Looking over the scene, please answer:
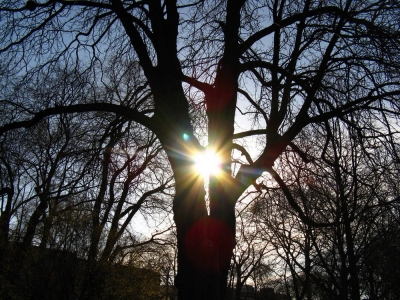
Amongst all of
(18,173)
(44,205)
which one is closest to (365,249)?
(44,205)

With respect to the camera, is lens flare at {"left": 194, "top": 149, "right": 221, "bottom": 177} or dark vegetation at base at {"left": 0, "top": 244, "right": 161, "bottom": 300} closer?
lens flare at {"left": 194, "top": 149, "right": 221, "bottom": 177}

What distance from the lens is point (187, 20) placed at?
5.76 metres

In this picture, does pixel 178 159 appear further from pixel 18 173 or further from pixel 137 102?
pixel 18 173

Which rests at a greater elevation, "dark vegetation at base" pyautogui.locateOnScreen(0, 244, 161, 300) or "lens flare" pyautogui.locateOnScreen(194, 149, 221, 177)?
"lens flare" pyautogui.locateOnScreen(194, 149, 221, 177)

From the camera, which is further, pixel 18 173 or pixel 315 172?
pixel 18 173

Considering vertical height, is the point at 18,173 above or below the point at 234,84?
above

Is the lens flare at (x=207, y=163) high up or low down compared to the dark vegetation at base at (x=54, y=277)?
up

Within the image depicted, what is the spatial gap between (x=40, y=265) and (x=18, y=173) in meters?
11.3

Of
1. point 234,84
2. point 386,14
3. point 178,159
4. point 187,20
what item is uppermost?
point 187,20

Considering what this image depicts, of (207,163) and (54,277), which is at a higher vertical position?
(207,163)

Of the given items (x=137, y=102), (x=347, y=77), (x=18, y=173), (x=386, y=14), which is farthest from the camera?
(x=18, y=173)

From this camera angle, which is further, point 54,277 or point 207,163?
point 54,277

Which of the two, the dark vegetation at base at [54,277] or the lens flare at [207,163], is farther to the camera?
the dark vegetation at base at [54,277]

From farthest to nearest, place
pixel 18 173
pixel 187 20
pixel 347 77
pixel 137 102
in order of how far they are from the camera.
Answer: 1. pixel 18 173
2. pixel 137 102
3. pixel 187 20
4. pixel 347 77
